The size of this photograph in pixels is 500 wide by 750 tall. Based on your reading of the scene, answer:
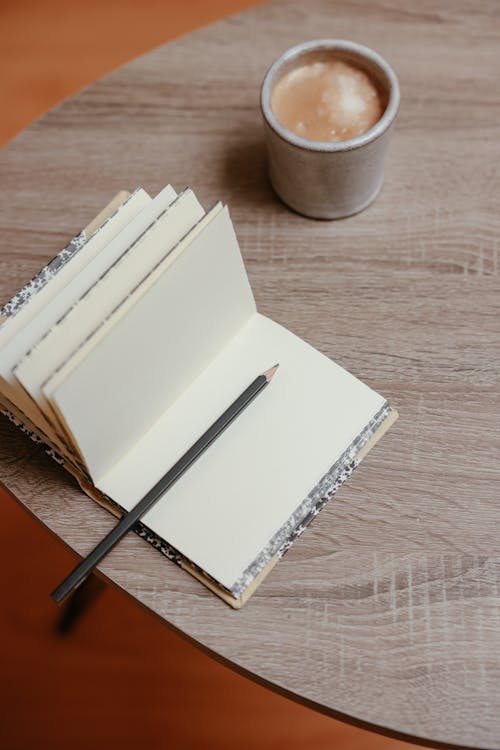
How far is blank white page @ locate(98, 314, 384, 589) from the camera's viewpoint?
58 centimetres

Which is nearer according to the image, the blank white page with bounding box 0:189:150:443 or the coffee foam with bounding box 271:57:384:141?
the blank white page with bounding box 0:189:150:443

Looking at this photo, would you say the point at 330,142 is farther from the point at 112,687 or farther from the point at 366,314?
the point at 112,687

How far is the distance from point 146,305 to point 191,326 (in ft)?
0.20

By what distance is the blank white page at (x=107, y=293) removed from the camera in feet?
1.67

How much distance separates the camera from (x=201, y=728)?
1001mm

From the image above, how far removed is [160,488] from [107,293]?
0.44 feet

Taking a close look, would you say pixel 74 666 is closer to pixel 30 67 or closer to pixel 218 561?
pixel 218 561

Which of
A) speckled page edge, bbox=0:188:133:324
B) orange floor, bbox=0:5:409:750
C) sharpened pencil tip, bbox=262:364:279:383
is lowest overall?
orange floor, bbox=0:5:409:750

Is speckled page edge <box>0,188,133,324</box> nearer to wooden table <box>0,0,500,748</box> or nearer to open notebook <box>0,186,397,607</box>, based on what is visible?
open notebook <box>0,186,397,607</box>

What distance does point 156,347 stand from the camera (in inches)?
22.6

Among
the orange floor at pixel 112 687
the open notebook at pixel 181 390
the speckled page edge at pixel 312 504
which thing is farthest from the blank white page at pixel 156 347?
the orange floor at pixel 112 687

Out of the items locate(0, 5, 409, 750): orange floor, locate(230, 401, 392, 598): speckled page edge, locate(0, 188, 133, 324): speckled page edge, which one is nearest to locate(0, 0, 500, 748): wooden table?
locate(230, 401, 392, 598): speckled page edge

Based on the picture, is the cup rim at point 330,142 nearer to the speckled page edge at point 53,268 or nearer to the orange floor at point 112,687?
the speckled page edge at point 53,268

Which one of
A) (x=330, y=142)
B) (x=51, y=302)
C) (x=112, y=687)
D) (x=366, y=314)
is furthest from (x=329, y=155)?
(x=112, y=687)
